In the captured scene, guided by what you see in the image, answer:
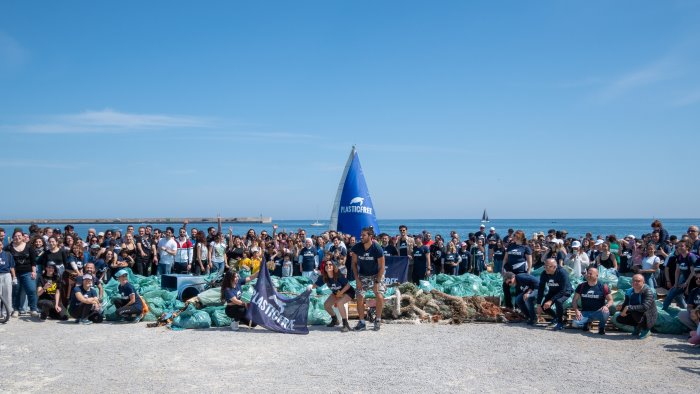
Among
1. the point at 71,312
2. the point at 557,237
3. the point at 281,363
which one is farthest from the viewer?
the point at 557,237

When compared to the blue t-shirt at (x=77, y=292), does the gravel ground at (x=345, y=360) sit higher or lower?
lower

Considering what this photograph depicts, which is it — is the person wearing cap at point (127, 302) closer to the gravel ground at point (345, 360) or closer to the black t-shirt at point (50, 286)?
the gravel ground at point (345, 360)

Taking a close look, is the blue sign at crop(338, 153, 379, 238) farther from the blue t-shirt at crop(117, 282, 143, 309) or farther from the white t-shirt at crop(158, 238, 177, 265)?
the blue t-shirt at crop(117, 282, 143, 309)

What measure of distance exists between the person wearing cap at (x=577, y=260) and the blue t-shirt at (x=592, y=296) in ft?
12.7

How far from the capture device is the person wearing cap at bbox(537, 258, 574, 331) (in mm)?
9039

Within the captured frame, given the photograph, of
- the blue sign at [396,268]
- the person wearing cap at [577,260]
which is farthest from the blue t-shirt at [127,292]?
the person wearing cap at [577,260]

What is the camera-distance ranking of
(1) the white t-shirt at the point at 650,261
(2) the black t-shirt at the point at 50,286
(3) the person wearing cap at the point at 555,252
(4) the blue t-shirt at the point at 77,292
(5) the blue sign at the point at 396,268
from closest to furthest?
(4) the blue t-shirt at the point at 77,292 < (2) the black t-shirt at the point at 50,286 < (1) the white t-shirt at the point at 650,261 < (3) the person wearing cap at the point at 555,252 < (5) the blue sign at the point at 396,268

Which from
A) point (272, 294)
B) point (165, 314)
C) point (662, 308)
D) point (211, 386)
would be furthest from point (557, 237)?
point (211, 386)

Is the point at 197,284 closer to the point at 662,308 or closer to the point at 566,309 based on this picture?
the point at 566,309

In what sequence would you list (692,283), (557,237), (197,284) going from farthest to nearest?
(557,237)
(197,284)
(692,283)

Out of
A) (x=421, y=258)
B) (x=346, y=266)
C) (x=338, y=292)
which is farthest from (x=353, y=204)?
(x=338, y=292)

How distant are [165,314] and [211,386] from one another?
402 cm

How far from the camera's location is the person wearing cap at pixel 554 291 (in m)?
9.04

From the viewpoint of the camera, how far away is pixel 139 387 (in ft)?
19.0
